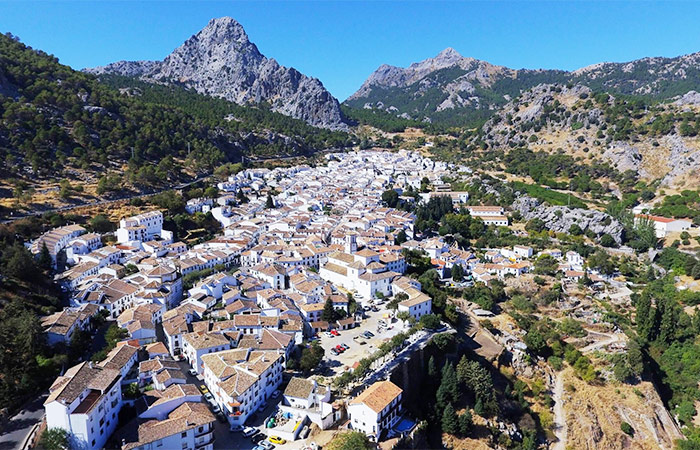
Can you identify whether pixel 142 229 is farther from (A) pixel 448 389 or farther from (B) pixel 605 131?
(B) pixel 605 131

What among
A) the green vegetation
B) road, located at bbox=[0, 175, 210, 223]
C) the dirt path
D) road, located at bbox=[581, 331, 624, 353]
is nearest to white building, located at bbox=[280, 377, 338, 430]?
the dirt path

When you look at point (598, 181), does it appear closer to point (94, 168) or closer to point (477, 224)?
point (477, 224)

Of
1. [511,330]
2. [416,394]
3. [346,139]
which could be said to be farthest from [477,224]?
[346,139]

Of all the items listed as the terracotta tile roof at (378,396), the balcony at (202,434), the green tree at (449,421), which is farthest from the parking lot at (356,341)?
the balcony at (202,434)

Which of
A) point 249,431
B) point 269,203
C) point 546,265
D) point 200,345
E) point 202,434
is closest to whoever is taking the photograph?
point 202,434

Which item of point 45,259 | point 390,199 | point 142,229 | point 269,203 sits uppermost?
point 390,199

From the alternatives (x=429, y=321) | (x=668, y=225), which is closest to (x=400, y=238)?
(x=429, y=321)

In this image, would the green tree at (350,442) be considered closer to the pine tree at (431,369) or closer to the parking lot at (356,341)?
the parking lot at (356,341)
